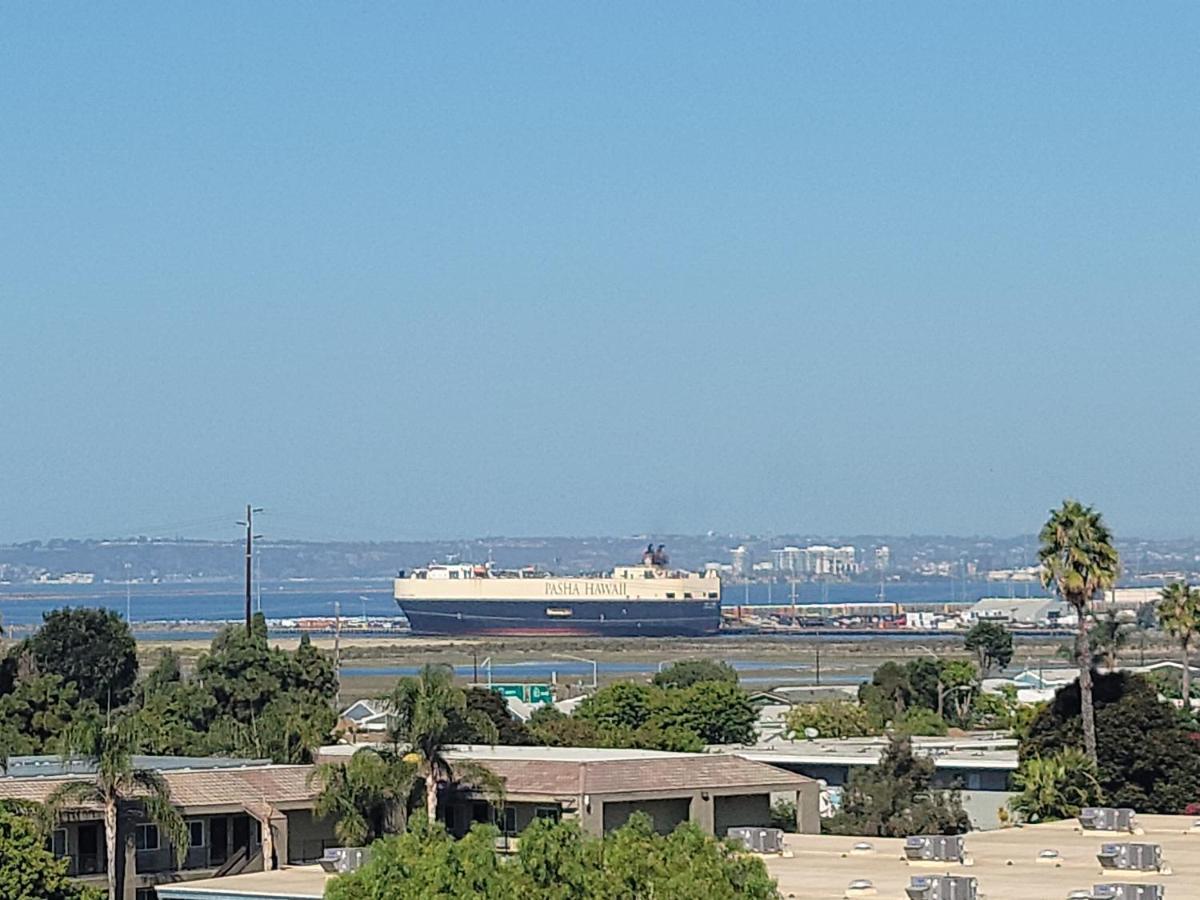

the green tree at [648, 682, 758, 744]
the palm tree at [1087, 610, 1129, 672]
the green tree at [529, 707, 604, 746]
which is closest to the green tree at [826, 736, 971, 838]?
the green tree at [529, 707, 604, 746]

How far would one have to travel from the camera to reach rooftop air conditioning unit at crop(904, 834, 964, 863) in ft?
137

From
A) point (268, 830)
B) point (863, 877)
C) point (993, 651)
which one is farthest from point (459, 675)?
point (863, 877)

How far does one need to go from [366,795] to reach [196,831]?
3.51 metres

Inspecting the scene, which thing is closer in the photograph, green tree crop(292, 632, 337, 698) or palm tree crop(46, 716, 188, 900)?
palm tree crop(46, 716, 188, 900)

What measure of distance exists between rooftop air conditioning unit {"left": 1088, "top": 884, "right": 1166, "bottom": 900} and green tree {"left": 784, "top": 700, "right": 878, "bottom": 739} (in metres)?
65.3

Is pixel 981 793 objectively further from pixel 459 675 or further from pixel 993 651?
pixel 459 675

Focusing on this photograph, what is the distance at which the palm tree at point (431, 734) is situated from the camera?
50.7 m

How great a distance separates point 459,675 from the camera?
194 m

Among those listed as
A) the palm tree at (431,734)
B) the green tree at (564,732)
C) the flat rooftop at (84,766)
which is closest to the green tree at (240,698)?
the green tree at (564,732)

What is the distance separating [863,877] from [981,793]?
35.2 m

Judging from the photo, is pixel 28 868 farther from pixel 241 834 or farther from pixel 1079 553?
pixel 1079 553

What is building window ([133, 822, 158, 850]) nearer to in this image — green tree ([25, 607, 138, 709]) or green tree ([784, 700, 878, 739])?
green tree ([25, 607, 138, 709])

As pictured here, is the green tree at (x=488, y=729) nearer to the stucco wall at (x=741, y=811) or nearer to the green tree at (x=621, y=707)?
the stucco wall at (x=741, y=811)

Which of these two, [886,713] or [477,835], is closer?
[477,835]
